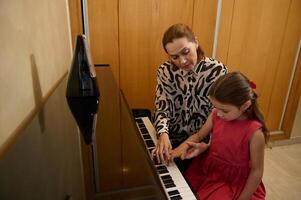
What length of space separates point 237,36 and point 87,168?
1.83 metres

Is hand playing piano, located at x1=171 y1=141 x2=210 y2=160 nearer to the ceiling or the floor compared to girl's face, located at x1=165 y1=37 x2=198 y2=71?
nearer to the floor

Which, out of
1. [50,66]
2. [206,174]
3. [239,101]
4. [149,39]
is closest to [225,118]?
[239,101]

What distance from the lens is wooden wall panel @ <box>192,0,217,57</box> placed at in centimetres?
189

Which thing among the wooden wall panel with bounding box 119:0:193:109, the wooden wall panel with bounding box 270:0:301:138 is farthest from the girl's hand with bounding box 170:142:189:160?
the wooden wall panel with bounding box 270:0:301:138

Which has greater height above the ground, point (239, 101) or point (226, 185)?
point (239, 101)

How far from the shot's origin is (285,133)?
8.36ft

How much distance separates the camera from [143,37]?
6.11 ft

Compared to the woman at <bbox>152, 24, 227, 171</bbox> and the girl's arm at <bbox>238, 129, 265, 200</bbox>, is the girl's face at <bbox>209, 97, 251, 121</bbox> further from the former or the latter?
the woman at <bbox>152, 24, 227, 171</bbox>

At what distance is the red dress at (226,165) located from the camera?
104 centimetres

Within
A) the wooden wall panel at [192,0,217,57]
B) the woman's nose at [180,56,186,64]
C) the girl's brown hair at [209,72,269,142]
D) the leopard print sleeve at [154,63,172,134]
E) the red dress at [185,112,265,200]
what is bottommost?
the red dress at [185,112,265,200]

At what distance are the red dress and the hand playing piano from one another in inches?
1.9

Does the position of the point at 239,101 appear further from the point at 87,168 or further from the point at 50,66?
the point at 50,66

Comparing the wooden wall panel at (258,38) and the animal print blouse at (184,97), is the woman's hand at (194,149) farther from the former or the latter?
the wooden wall panel at (258,38)

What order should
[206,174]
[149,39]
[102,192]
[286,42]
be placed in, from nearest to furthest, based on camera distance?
[102,192] < [206,174] < [149,39] < [286,42]
